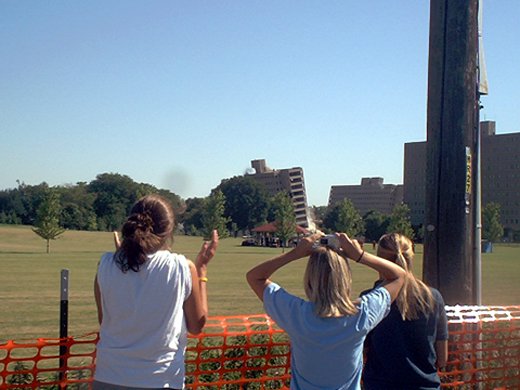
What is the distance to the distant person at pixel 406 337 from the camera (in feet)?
12.2

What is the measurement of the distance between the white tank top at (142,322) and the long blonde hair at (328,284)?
68 centimetres

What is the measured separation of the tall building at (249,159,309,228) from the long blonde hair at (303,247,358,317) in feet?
0.94

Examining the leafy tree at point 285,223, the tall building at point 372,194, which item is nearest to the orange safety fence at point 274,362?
the leafy tree at point 285,223

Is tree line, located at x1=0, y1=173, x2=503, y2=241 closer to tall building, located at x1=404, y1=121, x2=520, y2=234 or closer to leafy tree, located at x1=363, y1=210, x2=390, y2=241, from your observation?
leafy tree, located at x1=363, y1=210, x2=390, y2=241

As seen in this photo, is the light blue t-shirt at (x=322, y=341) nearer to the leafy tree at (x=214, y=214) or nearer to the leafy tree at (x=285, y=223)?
the leafy tree at (x=285, y=223)

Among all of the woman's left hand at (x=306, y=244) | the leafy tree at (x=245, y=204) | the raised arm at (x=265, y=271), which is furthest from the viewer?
the leafy tree at (x=245, y=204)

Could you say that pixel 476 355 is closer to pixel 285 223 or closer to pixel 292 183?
pixel 292 183

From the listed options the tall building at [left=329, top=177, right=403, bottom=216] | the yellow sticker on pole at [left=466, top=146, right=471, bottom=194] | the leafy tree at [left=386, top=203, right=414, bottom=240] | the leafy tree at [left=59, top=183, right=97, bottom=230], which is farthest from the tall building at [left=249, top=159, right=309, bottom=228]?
the tall building at [left=329, top=177, right=403, bottom=216]

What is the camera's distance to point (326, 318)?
3115 millimetres

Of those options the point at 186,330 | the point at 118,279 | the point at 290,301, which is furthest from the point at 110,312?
the point at 290,301

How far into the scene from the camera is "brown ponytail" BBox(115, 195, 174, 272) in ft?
10.8

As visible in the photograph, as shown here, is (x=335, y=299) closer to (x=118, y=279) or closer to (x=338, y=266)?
(x=338, y=266)

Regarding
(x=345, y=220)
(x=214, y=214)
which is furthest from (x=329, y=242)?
(x=345, y=220)

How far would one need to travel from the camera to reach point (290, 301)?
3.21m
